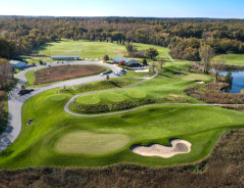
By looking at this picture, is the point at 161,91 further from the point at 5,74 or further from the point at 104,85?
the point at 5,74

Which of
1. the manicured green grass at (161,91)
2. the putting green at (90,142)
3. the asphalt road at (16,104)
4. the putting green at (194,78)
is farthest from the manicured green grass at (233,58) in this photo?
the putting green at (90,142)

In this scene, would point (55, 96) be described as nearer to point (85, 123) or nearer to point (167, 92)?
point (85, 123)

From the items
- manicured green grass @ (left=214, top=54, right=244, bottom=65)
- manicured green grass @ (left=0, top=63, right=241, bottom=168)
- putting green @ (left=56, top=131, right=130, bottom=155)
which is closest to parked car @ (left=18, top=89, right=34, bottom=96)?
manicured green grass @ (left=0, top=63, right=241, bottom=168)

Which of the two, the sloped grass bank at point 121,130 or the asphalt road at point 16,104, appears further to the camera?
the asphalt road at point 16,104

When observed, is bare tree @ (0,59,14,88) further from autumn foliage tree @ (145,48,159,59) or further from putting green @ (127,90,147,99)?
autumn foliage tree @ (145,48,159,59)

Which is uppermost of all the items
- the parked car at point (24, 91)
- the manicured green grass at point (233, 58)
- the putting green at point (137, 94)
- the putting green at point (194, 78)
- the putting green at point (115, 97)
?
the manicured green grass at point (233, 58)

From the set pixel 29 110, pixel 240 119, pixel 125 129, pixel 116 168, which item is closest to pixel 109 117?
pixel 125 129

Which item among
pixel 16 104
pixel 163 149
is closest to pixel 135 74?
pixel 16 104

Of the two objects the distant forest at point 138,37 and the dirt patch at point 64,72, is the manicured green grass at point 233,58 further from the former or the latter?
the dirt patch at point 64,72
